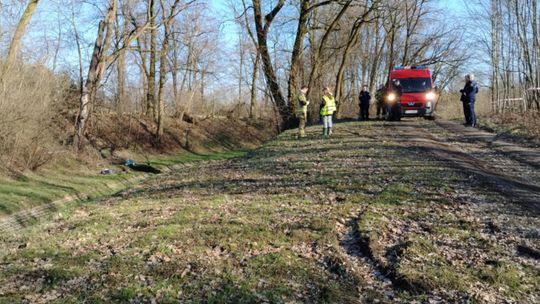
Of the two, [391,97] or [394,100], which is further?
[391,97]

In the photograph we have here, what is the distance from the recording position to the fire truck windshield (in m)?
23.5

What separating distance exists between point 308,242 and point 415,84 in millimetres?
18913

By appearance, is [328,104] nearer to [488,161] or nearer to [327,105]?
A: [327,105]

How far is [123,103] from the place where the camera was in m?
30.2

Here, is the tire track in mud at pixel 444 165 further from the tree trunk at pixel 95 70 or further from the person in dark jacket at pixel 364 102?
the tree trunk at pixel 95 70

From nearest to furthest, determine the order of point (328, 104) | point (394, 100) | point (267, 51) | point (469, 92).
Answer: point (328, 104)
point (469, 92)
point (394, 100)
point (267, 51)

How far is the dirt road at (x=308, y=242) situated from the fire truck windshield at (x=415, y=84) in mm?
12263

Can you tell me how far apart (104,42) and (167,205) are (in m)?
13.8

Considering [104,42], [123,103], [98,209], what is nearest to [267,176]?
[98,209]

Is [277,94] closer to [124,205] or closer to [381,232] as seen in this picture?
[124,205]

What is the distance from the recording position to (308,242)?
6570 millimetres

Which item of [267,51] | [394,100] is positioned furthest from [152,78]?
[394,100]

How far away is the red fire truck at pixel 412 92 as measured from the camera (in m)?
23.5

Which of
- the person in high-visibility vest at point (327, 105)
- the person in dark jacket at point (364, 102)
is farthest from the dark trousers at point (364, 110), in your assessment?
the person in high-visibility vest at point (327, 105)
